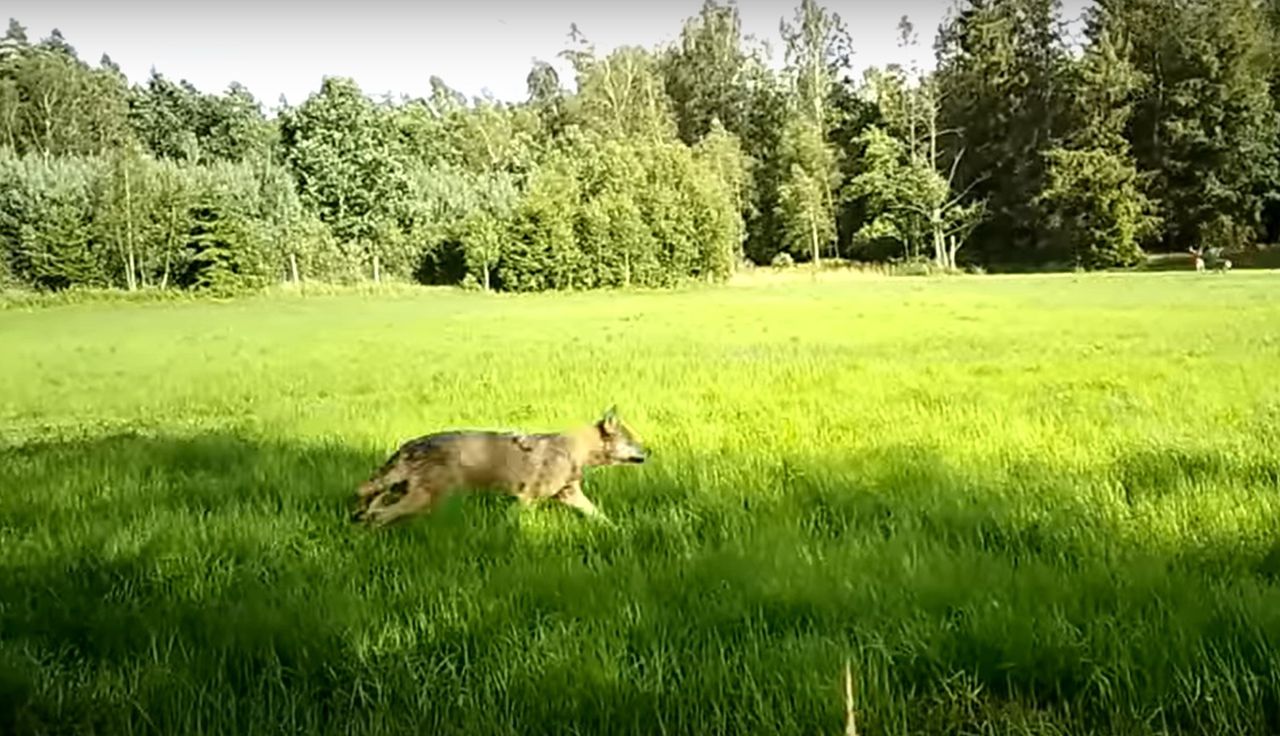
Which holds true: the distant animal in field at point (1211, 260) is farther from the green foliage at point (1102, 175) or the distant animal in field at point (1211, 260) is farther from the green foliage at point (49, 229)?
the green foliage at point (49, 229)

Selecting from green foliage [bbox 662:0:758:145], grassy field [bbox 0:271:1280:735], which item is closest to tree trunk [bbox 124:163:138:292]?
grassy field [bbox 0:271:1280:735]

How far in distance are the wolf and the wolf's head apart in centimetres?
43

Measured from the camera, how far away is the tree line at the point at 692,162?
47062 mm

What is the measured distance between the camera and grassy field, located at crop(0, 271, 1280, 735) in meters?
3.15

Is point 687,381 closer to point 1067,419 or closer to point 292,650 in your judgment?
point 1067,419

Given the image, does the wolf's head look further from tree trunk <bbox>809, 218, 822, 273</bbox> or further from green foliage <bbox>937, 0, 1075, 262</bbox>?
green foliage <bbox>937, 0, 1075, 262</bbox>

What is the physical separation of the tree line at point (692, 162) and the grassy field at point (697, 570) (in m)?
39.5

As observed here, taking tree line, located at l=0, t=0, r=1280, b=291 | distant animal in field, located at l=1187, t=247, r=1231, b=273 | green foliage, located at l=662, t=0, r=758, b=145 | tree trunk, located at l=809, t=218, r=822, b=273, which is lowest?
distant animal in field, located at l=1187, t=247, r=1231, b=273

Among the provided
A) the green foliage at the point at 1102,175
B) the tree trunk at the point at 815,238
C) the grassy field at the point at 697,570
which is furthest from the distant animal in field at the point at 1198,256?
the grassy field at the point at 697,570

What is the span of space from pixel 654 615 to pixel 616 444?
2.92 meters

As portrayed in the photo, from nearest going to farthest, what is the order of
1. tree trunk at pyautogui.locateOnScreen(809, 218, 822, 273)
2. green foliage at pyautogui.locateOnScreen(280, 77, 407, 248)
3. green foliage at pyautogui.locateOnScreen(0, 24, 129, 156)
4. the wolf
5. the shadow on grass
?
the shadow on grass, the wolf, green foliage at pyautogui.locateOnScreen(280, 77, 407, 248), tree trunk at pyautogui.locateOnScreen(809, 218, 822, 273), green foliage at pyautogui.locateOnScreen(0, 24, 129, 156)

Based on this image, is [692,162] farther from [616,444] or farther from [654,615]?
[654,615]

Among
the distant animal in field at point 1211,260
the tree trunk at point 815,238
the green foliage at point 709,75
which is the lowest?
the distant animal in field at point 1211,260

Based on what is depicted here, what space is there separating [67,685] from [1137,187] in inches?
2461
